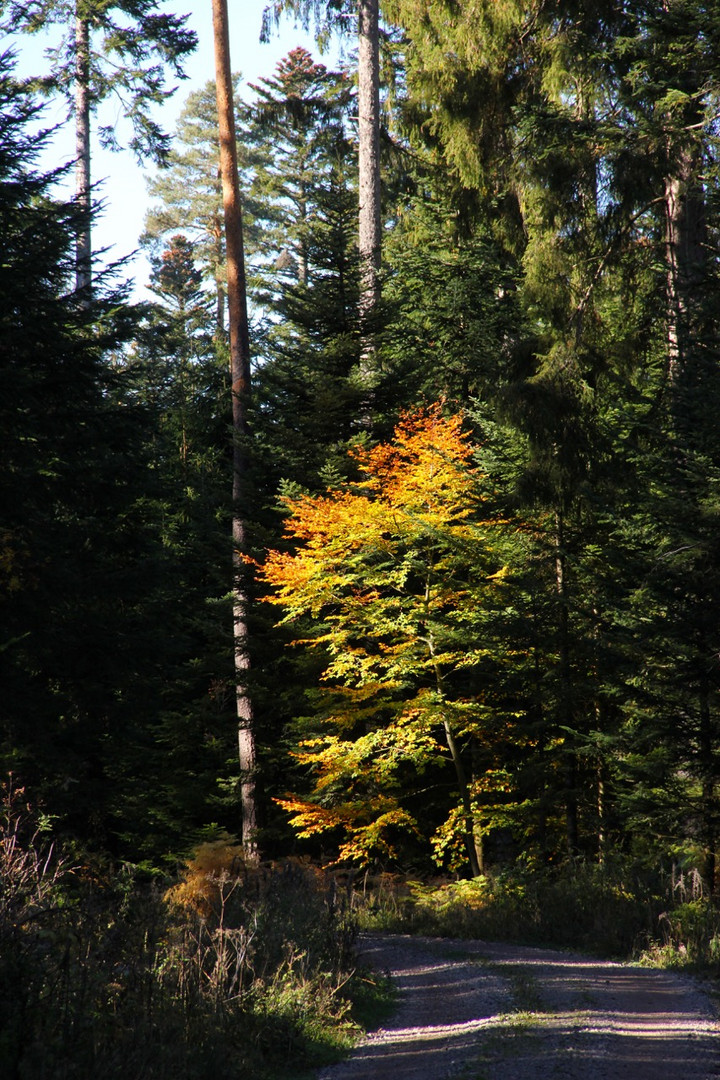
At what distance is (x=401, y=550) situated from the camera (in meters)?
17.5

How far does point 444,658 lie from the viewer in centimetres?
1619

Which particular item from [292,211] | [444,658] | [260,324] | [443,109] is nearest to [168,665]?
[444,658]

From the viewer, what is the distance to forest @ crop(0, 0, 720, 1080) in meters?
11.2

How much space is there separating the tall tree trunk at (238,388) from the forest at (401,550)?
0.08 metres

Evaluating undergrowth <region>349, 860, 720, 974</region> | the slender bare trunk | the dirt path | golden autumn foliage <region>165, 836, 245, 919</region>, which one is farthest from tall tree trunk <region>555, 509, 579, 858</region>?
the dirt path

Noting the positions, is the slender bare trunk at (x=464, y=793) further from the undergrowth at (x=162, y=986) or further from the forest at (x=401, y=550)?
the undergrowth at (x=162, y=986)

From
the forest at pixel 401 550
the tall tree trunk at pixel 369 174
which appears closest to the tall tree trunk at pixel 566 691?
the forest at pixel 401 550

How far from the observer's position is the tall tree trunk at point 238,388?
19.4 meters

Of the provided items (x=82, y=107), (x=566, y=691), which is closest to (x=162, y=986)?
(x=566, y=691)

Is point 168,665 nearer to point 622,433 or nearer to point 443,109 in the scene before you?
point 622,433

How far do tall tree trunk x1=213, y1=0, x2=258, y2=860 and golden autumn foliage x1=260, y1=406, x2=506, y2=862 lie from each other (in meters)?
1.87

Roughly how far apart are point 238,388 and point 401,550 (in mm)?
5314

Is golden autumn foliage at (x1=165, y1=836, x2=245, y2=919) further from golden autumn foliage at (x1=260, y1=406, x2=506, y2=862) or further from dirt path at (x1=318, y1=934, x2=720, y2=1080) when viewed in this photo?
golden autumn foliage at (x1=260, y1=406, x2=506, y2=862)

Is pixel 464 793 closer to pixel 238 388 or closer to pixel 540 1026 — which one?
pixel 238 388
